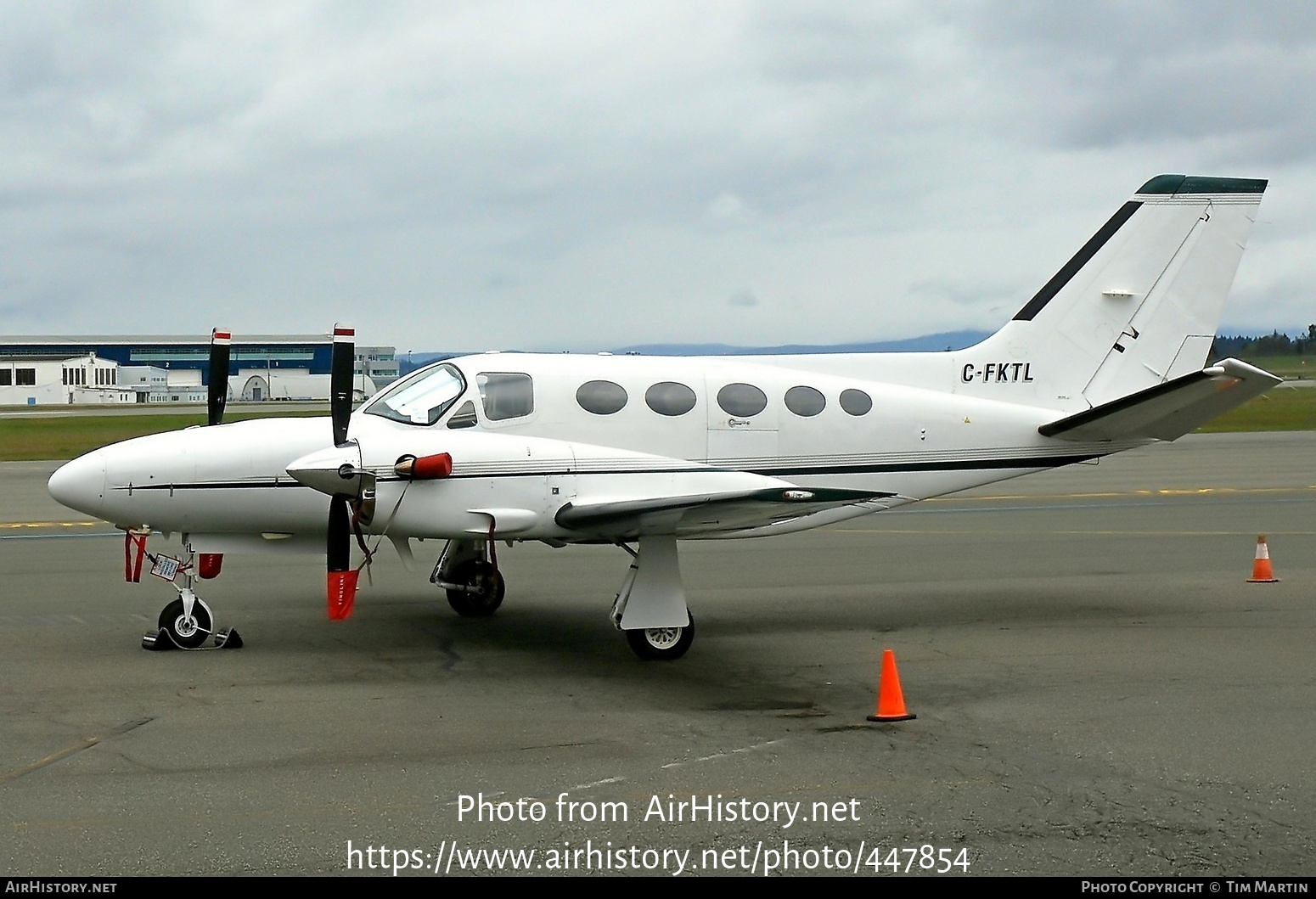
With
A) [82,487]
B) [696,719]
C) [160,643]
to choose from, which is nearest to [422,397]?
[82,487]

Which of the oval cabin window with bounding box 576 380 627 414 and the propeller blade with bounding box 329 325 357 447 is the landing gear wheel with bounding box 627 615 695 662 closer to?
the oval cabin window with bounding box 576 380 627 414

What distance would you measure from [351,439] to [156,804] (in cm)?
437

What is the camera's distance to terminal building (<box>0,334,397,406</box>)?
10975cm

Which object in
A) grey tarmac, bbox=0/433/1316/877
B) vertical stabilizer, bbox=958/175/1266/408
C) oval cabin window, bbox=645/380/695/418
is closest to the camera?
grey tarmac, bbox=0/433/1316/877

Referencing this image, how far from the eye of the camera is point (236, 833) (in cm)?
640

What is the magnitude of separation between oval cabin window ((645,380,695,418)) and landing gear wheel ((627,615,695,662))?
7.12 ft

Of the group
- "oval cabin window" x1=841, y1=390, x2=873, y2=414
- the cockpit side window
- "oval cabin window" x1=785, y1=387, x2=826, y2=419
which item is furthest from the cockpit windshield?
"oval cabin window" x1=841, y1=390, x2=873, y2=414

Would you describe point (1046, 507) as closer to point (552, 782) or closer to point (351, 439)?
point (351, 439)

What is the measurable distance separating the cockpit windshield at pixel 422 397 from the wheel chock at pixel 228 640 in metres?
2.39

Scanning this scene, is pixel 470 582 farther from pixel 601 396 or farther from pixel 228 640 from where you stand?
pixel 601 396

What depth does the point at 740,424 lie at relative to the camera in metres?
12.2

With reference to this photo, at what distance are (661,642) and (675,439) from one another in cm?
211

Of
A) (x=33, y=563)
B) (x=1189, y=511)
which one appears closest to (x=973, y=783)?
(x=33, y=563)

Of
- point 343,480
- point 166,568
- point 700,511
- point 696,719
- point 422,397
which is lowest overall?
point 696,719
